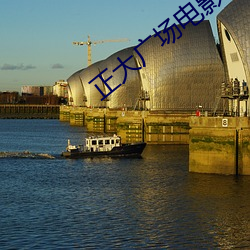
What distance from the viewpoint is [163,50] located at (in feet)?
272

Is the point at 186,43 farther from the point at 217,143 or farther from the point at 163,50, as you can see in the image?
the point at 217,143

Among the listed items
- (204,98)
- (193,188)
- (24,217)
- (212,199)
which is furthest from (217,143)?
(204,98)

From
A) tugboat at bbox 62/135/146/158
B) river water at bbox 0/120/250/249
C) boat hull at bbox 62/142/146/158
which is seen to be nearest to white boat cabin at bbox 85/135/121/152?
tugboat at bbox 62/135/146/158

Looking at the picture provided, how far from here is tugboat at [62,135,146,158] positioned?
203ft

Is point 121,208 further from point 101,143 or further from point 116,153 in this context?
point 101,143

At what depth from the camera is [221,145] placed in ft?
148

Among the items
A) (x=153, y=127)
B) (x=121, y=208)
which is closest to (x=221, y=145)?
(x=121, y=208)

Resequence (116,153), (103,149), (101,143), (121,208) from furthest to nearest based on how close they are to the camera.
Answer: (101,143), (103,149), (116,153), (121,208)

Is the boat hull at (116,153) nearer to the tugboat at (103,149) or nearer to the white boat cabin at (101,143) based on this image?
the tugboat at (103,149)

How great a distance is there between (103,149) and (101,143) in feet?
2.12

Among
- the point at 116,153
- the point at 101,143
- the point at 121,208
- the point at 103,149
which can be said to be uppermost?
the point at 101,143

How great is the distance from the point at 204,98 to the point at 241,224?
50.2 metres

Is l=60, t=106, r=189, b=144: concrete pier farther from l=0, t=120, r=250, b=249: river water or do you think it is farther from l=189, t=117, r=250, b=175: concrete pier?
l=189, t=117, r=250, b=175: concrete pier

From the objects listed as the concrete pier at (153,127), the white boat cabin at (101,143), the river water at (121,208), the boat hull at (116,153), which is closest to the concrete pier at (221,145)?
the river water at (121,208)
